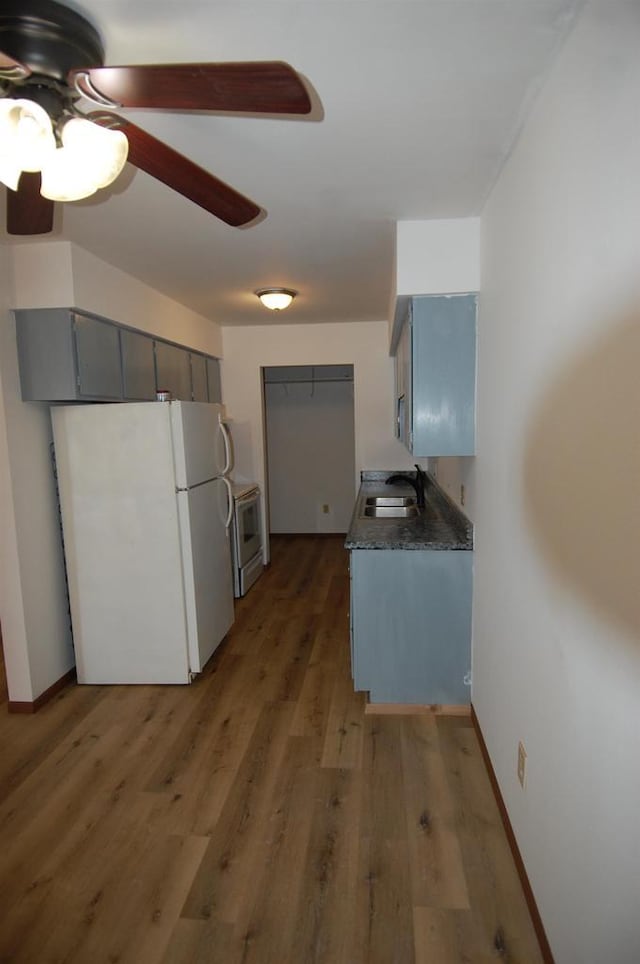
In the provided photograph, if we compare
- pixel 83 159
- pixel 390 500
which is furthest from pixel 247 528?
pixel 83 159

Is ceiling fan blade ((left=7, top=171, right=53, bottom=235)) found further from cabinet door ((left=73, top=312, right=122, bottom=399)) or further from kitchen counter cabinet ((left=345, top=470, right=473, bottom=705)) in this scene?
kitchen counter cabinet ((left=345, top=470, right=473, bottom=705))

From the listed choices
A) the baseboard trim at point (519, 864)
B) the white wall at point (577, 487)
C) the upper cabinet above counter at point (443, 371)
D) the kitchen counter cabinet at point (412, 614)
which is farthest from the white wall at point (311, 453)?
the white wall at point (577, 487)

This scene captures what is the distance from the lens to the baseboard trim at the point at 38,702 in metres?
2.56

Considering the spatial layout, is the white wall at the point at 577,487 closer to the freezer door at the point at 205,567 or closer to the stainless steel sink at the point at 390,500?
the freezer door at the point at 205,567

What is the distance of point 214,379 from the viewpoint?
14.5 feet

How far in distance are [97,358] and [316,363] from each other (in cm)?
227

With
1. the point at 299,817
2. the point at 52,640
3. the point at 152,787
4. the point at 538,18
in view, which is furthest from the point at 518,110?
the point at 52,640

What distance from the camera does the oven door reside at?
158 inches

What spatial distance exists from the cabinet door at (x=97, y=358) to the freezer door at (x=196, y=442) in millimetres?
427

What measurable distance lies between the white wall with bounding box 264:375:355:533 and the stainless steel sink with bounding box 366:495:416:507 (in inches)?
87.3

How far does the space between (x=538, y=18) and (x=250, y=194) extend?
1145 millimetres

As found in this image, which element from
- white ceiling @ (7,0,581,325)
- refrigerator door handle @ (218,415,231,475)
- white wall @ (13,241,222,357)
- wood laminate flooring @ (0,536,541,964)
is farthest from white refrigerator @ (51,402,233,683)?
white ceiling @ (7,0,581,325)

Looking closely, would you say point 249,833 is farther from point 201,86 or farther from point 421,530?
point 201,86

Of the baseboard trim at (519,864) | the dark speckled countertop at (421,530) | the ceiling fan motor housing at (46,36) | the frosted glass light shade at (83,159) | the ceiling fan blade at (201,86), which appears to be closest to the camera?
the ceiling fan blade at (201,86)
